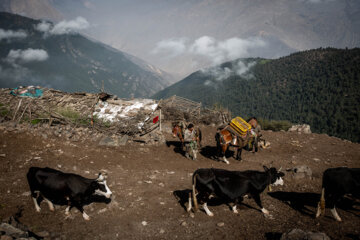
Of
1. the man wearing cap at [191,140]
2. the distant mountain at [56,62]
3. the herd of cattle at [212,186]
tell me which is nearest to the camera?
the herd of cattle at [212,186]

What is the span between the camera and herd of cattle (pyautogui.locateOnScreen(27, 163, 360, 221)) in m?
5.16

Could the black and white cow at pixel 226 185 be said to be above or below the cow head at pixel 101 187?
above

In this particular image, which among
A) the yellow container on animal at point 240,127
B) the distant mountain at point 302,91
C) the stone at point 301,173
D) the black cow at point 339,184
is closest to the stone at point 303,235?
the black cow at point 339,184

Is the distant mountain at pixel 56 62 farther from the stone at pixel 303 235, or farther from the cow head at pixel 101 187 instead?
the stone at pixel 303 235

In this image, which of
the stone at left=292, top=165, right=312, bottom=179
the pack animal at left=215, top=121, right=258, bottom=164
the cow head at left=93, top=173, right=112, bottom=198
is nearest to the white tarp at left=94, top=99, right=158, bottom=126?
the pack animal at left=215, top=121, right=258, bottom=164

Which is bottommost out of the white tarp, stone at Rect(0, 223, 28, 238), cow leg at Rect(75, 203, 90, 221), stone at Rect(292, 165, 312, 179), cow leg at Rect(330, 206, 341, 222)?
cow leg at Rect(75, 203, 90, 221)

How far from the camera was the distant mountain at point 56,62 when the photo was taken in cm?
10175

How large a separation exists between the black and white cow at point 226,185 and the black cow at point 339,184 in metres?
1.40

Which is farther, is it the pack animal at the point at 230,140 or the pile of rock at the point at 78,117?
the pile of rock at the point at 78,117

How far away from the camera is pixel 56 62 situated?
407 feet

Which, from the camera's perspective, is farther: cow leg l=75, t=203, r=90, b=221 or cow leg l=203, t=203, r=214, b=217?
cow leg l=203, t=203, r=214, b=217

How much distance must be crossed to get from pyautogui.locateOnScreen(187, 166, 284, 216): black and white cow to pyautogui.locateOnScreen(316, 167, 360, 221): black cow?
1402 millimetres

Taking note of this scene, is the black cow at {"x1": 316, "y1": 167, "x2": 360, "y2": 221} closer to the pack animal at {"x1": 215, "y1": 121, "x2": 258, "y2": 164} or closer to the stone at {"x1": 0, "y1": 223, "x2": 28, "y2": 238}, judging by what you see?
the pack animal at {"x1": 215, "y1": 121, "x2": 258, "y2": 164}

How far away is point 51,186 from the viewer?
205 inches
